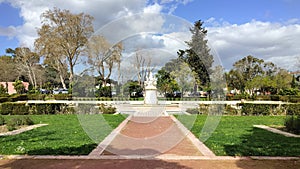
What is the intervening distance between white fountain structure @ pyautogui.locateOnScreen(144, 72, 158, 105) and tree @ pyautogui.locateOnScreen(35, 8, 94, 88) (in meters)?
12.4

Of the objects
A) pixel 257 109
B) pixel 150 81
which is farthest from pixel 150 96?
pixel 257 109

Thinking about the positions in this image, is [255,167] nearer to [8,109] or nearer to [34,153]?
[34,153]

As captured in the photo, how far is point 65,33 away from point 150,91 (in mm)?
15739

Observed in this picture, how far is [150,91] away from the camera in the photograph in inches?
869

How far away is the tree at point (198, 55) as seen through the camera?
1028cm

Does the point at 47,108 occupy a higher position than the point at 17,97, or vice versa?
the point at 17,97

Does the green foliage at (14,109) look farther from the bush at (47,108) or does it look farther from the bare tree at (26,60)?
the bare tree at (26,60)

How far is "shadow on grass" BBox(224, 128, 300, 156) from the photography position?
21.3 feet

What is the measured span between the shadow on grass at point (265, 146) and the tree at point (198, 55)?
285cm

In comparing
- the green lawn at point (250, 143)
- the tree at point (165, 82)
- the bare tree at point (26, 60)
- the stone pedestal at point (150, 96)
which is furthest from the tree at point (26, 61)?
the green lawn at point (250, 143)

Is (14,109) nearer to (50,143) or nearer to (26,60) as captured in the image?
(50,143)

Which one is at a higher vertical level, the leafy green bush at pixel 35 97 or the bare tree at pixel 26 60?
the bare tree at pixel 26 60

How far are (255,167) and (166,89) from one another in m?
24.9

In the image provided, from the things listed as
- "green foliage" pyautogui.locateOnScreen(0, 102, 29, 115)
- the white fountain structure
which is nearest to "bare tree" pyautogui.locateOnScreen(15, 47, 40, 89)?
the white fountain structure
